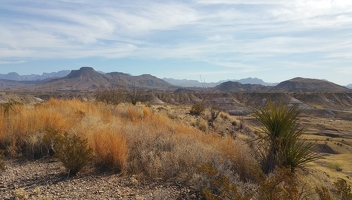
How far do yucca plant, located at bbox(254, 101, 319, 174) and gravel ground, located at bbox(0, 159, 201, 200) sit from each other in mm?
1996

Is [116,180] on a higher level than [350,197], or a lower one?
lower

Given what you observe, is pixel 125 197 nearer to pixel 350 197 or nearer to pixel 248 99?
pixel 350 197

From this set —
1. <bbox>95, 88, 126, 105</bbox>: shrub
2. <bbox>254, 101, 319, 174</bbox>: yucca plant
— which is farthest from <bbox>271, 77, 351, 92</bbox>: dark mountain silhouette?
<bbox>254, 101, 319, 174</bbox>: yucca plant

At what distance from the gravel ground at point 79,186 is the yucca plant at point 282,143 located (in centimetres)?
200

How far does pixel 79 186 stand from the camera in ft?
16.9

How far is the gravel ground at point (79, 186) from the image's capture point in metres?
4.72

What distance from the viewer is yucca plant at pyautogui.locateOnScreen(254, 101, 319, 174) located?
5910mm

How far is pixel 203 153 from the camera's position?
6074 millimetres

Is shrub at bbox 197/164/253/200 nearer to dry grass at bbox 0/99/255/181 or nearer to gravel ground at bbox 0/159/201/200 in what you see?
gravel ground at bbox 0/159/201/200

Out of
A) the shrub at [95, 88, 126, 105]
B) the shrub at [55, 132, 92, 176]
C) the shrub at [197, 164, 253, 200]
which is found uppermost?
the shrub at [95, 88, 126, 105]

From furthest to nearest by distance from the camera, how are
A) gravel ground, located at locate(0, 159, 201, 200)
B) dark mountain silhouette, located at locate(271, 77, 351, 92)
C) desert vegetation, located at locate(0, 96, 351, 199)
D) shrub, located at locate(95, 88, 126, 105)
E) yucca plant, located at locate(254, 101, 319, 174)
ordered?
dark mountain silhouette, located at locate(271, 77, 351, 92) → shrub, located at locate(95, 88, 126, 105) → yucca plant, located at locate(254, 101, 319, 174) → desert vegetation, located at locate(0, 96, 351, 199) → gravel ground, located at locate(0, 159, 201, 200)

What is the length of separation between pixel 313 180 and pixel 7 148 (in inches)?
294

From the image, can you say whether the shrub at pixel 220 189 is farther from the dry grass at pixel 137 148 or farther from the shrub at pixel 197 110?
the shrub at pixel 197 110

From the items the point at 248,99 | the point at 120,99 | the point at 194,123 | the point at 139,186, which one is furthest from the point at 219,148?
→ the point at 248,99
